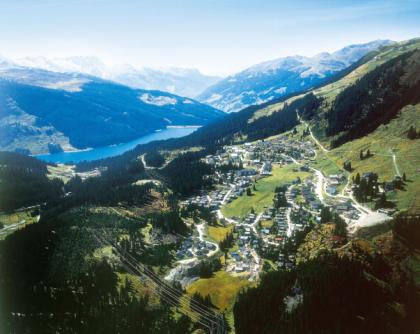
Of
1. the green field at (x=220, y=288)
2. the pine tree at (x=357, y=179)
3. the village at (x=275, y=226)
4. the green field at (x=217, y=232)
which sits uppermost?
the pine tree at (x=357, y=179)

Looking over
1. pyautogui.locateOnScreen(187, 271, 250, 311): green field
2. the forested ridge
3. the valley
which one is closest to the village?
the valley

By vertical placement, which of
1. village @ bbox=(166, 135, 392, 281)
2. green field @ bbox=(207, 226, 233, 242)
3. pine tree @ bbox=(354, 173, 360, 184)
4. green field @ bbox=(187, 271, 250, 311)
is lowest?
green field @ bbox=(207, 226, 233, 242)

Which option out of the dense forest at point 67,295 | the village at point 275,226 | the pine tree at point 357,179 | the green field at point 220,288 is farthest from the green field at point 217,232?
the pine tree at point 357,179

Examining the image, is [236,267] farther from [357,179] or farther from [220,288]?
[357,179]

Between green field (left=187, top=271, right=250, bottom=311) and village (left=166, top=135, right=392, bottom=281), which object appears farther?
village (left=166, top=135, right=392, bottom=281)

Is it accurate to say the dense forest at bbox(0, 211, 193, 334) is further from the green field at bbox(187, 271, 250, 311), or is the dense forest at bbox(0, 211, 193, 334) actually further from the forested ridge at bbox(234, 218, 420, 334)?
the forested ridge at bbox(234, 218, 420, 334)

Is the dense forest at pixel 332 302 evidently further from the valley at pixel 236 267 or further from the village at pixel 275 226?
the village at pixel 275 226

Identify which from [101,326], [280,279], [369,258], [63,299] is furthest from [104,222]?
[369,258]

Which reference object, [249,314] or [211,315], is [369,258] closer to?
[249,314]
